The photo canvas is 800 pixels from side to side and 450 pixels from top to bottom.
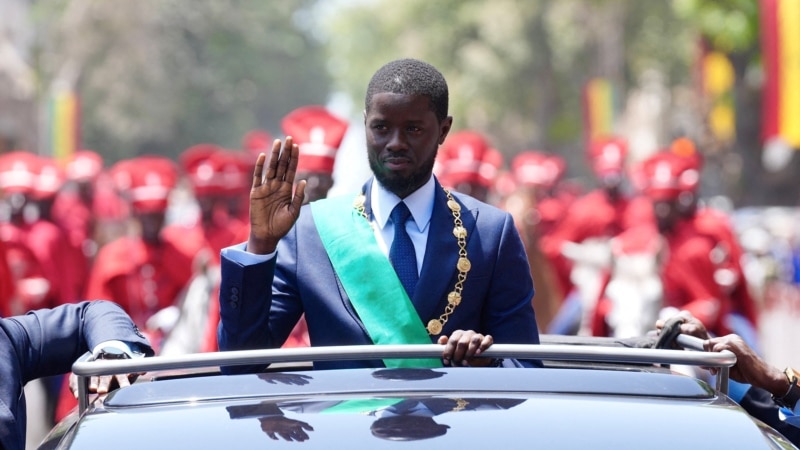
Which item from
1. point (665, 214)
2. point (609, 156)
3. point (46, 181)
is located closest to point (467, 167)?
point (665, 214)

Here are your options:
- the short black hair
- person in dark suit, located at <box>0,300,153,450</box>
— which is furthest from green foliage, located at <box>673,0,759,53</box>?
person in dark suit, located at <box>0,300,153,450</box>

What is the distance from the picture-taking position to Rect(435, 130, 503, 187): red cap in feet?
34.5

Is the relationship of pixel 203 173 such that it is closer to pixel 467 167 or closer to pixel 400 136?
pixel 467 167

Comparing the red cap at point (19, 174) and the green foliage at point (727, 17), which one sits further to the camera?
Answer: the green foliage at point (727, 17)

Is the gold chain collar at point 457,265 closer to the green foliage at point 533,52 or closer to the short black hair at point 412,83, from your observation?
the short black hair at point 412,83

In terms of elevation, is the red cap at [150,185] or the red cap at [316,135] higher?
the red cap at [316,135]

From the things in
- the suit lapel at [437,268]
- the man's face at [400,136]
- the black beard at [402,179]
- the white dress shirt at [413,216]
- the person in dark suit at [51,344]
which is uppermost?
the man's face at [400,136]

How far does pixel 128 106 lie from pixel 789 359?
37.5 meters

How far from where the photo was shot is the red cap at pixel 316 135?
7.44 m

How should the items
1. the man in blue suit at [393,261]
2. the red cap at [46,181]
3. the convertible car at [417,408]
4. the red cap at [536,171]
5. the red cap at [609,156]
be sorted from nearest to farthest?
the convertible car at [417,408] < the man in blue suit at [393,261] < the red cap at [46,181] < the red cap at [609,156] < the red cap at [536,171]

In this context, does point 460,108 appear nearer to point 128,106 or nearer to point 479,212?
point 128,106

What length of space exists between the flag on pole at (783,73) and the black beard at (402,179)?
1026cm

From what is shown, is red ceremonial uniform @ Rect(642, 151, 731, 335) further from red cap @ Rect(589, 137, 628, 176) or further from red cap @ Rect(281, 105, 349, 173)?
red cap @ Rect(589, 137, 628, 176)

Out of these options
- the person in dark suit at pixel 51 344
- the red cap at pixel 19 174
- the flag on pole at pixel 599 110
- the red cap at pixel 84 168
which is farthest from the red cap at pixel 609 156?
the flag on pole at pixel 599 110
